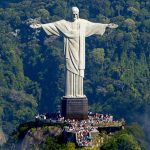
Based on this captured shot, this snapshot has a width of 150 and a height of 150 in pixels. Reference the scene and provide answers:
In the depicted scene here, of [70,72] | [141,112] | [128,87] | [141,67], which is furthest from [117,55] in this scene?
[70,72]

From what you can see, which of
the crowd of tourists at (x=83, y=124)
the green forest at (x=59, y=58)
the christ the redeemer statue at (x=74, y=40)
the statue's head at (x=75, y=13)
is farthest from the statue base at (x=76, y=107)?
the green forest at (x=59, y=58)

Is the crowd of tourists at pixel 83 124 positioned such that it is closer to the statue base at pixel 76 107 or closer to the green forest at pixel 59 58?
the statue base at pixel 76 107

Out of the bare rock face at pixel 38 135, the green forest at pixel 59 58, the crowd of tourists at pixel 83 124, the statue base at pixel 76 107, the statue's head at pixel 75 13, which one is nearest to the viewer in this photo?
the crowd of tourists at pixel 83 124

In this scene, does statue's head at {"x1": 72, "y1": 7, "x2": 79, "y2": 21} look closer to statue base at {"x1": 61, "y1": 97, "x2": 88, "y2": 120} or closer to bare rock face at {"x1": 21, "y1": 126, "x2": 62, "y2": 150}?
statue base at {"x1": 61, "y1": 97, "x2": 88, "y2": 120}

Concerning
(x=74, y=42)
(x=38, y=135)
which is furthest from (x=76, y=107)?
(x=74, y=42)

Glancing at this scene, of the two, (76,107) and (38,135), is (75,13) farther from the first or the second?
(38,135)

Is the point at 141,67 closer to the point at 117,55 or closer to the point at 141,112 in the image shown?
the point at 117,55
